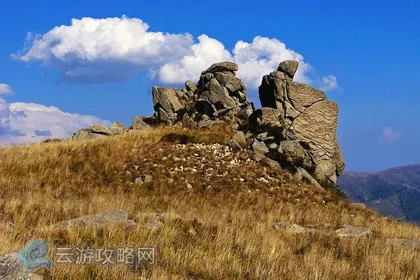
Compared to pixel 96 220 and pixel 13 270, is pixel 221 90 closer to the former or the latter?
pixel 96 220

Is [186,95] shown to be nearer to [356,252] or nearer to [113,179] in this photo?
[113,179]

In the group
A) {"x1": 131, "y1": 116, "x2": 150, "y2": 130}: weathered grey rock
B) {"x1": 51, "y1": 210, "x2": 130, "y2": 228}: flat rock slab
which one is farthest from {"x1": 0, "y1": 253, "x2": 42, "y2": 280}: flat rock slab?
{"x1": 131, "y1": 116, "x2": 150, "y2": 130}: weathered grey rock

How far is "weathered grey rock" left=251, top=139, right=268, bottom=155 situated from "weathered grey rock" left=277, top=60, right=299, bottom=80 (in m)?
9.79

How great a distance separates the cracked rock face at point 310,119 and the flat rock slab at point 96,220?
20.5 metres

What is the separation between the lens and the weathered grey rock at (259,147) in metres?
26.1

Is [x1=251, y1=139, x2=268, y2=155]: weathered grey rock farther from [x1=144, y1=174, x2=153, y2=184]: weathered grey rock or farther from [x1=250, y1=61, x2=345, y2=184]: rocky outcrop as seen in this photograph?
[x1=144, y1=174, x2=153, y2=184]: weathered grey rock

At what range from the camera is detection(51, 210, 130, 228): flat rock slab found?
31.7 ft

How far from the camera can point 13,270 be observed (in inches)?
194

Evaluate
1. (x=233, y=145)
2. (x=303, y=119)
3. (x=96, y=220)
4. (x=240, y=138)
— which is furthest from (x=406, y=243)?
(x=303, y=119)

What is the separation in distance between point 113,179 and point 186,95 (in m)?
18.3

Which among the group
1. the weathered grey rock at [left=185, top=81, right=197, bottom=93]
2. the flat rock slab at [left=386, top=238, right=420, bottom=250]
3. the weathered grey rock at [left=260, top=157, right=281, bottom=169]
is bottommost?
the flat rock slab at [left=386, top=238, right=420, bottom=250]

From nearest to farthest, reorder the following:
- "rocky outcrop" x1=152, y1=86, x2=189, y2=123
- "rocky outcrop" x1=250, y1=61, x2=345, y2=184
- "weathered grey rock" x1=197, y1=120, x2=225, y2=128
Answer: "rocky outcrop" x1=250, y1=61, x2=345, y2=184 → "weathered grey rock" x1=197, y1=120, x2=225, y2=128 → "rocky outcrop" x1=152, y1=86, x2=189, y2=123

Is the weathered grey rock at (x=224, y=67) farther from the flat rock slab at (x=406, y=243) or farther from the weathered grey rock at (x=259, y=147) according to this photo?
the flat rock slab at (x=406, y=243)

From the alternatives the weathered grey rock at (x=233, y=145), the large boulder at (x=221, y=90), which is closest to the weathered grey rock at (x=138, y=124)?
the large boulder at (x=221, y=90)
